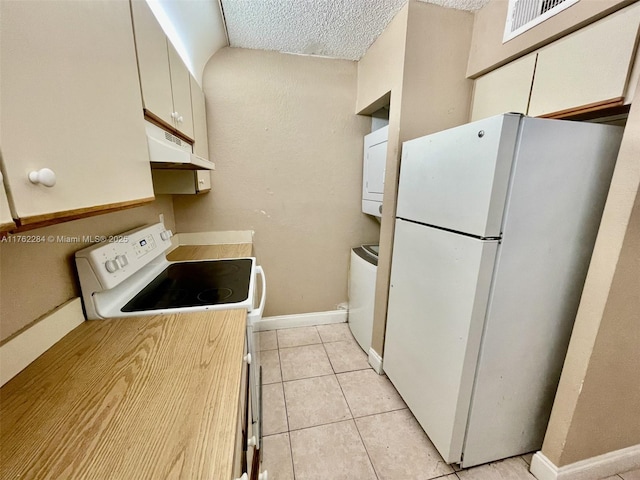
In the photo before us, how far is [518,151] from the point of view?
3.28 ft

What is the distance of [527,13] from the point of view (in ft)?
4.17

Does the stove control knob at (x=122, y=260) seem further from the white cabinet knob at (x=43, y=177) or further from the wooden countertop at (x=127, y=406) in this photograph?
the white cabinet knob at (x=43, y=177)

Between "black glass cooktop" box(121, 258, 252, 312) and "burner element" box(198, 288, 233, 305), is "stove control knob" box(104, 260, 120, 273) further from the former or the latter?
"burner element" box(198, 288, 233, 305)

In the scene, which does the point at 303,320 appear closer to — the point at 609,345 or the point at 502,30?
the point at 609,345

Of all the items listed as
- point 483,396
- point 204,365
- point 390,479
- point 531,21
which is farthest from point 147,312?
point 531,21

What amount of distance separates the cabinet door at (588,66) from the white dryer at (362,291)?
4.43 feet

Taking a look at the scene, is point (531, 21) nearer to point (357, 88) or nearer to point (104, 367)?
point (357, 88)

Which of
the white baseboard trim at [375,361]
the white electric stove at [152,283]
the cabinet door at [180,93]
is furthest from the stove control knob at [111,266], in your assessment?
the white baseboard trim at [375,361]

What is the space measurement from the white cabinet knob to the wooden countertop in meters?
0.54

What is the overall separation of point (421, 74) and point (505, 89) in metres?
0.46

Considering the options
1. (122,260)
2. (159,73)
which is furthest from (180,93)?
(122,260)

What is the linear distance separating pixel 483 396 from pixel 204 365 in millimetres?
1269

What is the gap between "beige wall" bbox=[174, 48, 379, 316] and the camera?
2.11 metres

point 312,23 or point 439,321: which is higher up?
point 312,23
